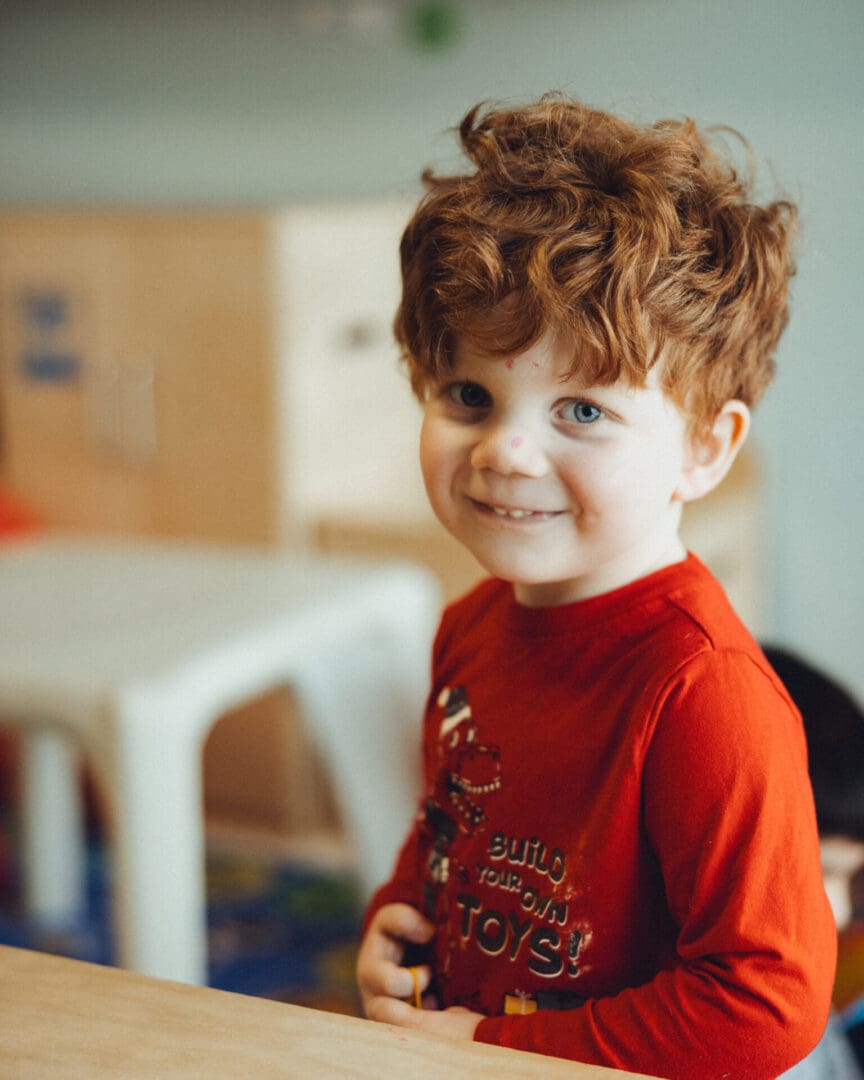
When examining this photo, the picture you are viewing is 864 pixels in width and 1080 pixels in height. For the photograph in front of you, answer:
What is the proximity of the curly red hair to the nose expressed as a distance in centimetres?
3

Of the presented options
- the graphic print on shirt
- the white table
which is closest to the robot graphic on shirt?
the graphic print on shirt

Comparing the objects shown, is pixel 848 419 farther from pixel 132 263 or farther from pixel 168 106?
pixel 168 106

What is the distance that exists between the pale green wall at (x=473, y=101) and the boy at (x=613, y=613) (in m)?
1.16

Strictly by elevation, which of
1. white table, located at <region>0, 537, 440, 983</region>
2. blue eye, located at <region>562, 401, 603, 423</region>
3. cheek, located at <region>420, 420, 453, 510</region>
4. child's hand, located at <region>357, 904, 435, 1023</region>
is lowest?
white table, located at <region>0, 537, 440, 983</region>

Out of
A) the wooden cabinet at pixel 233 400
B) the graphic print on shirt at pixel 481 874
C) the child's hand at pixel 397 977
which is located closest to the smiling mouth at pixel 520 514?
the graphic print on shirt at pixel 481 874

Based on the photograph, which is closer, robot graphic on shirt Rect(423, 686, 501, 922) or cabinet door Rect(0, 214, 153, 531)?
robot graphic on shirt Rect(423, 686, 501, 922)

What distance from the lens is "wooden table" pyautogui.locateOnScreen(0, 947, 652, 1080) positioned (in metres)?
0.42

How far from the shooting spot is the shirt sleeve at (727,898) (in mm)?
482

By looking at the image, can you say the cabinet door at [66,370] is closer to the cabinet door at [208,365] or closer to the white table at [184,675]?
the cabinet door at [208,365]

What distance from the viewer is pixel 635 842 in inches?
20.6

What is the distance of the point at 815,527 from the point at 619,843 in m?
1.69

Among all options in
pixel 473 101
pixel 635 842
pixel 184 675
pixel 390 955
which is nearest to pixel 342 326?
pixel 473 101

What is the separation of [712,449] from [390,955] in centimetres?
30

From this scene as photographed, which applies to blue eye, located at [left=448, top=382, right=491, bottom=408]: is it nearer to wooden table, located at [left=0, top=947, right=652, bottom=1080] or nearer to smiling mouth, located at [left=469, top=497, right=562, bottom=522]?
smiling mouth, located at [left=469, top=497, right=562, bottom=522]
